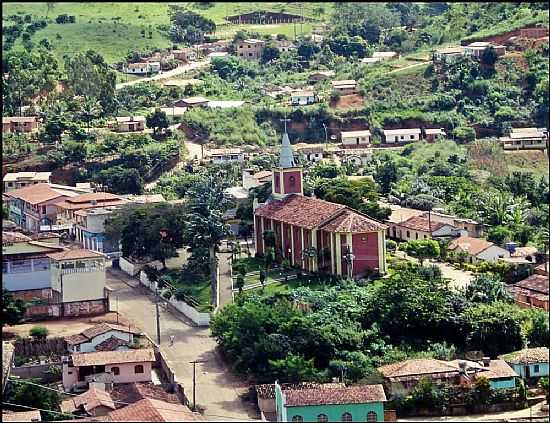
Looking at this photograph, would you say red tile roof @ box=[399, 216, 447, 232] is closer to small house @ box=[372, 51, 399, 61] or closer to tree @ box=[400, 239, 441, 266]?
tree @ box=[400, 239, 441, 266]

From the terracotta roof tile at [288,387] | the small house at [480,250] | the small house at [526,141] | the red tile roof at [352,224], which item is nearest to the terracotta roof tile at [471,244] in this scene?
the small house at [480,250]

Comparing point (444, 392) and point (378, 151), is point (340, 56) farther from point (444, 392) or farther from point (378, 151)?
point (444, 392)

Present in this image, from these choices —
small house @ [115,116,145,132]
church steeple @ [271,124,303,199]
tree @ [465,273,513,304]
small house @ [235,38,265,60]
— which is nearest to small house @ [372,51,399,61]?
small house @ [235,38,265,60]

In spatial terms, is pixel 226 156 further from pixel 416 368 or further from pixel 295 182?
pixel 416 368

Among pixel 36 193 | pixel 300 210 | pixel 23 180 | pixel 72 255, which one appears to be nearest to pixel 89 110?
pixel 23 180

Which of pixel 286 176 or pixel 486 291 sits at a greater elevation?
pixel 286 176

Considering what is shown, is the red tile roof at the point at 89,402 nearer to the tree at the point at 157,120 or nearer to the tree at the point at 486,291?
the tree at the point at 486,291
